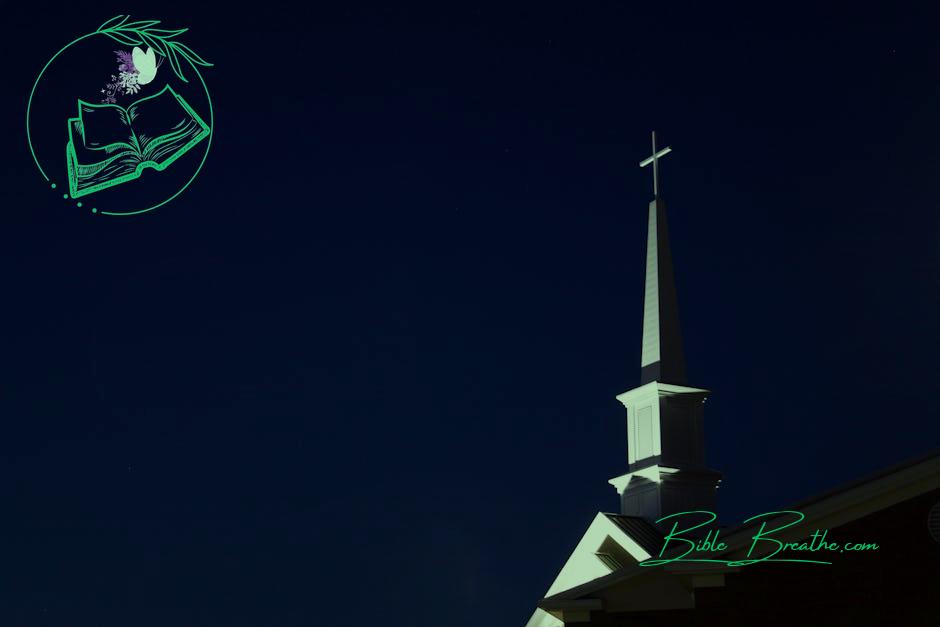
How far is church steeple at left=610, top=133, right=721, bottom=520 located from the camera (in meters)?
25.1

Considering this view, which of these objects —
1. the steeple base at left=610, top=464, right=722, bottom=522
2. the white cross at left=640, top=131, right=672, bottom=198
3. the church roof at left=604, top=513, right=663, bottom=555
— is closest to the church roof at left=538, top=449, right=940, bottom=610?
the church roof at left=604, top=513, right=663, bottom=555

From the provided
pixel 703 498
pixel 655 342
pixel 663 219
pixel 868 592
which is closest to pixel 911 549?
pixel 868 592

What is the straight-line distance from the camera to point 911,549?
15625 millimetres

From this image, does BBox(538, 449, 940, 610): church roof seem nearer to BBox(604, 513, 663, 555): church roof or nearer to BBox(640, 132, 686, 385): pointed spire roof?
BBox(604, 513, 663, 555): church roof

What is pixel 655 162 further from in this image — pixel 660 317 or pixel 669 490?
pixel 669 490

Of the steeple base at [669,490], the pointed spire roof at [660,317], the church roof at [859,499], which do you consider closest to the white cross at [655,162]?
the pointed spire roof at [660,317]

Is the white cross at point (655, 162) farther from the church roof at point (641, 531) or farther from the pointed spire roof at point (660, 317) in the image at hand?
the church roof at point (641, 531)

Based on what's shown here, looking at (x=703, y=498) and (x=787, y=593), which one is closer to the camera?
(x=787, y=593)

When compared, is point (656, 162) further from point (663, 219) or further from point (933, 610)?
point (933, 610)

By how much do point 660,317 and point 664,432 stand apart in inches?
118

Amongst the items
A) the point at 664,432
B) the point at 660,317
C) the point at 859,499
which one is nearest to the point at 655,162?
the point at 660,317

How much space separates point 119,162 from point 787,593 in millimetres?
13982

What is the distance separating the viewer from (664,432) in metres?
25.5

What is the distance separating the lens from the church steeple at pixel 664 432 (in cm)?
2514
